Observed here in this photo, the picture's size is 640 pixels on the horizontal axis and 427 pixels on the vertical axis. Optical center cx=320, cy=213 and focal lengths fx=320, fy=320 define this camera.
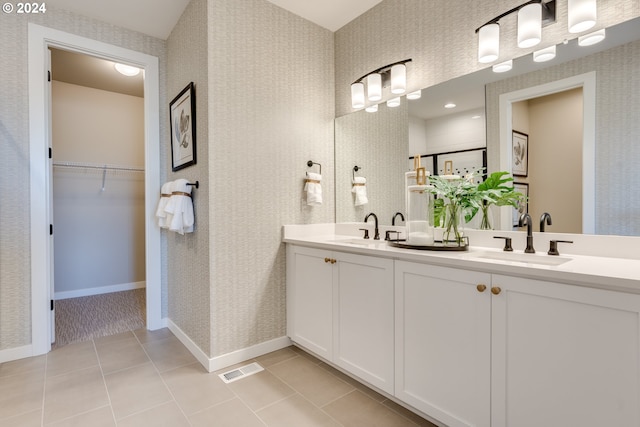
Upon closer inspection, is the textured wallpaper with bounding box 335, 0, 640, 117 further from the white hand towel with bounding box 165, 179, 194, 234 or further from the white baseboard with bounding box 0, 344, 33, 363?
the white baseboard with bounding box 0, 344, 33, 363

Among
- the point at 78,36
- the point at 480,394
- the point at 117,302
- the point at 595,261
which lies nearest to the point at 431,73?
the point at 595,261

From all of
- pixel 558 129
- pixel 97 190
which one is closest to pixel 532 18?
pixel 558 129

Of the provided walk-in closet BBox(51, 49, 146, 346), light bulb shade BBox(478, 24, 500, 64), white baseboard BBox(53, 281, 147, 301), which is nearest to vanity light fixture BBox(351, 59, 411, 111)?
light bulb shade BBox(478, 24, 500, 64)

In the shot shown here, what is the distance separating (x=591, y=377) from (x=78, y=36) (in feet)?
12.1

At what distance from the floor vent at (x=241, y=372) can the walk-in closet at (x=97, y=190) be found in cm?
173

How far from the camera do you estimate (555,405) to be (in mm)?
1115

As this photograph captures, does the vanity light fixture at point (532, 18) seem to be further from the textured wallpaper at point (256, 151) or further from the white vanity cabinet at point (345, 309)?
the textured wallpaper at point (256, 151)

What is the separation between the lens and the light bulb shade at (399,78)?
216 cm

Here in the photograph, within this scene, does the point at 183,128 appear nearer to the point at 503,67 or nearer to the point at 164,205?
the point at 164,205

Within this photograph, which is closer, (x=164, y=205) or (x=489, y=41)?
(x=489, y=41)

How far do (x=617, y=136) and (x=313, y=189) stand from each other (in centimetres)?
175

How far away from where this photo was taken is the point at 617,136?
1406 mm

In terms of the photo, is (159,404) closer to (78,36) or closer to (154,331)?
(154,331)

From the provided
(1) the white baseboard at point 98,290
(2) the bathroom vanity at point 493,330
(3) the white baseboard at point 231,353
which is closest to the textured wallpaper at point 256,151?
(3) the white baseboard at point 231,353
